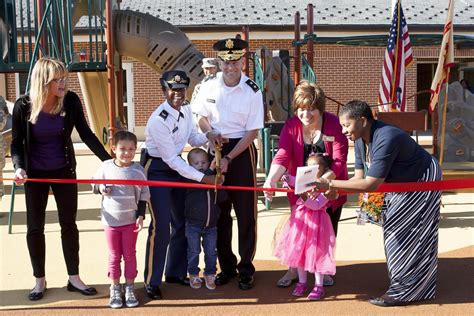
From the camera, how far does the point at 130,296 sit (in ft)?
15.8

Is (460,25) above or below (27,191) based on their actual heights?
above

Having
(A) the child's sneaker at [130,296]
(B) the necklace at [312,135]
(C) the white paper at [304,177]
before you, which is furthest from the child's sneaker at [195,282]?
(B) the necklace at [312,135]

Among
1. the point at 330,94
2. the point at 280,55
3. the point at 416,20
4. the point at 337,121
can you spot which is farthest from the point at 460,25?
the point at 337,121

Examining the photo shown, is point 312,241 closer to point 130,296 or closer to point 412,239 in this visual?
point 412,239

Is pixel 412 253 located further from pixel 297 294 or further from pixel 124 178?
pixel 124 178

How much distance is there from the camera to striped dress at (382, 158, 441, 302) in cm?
473

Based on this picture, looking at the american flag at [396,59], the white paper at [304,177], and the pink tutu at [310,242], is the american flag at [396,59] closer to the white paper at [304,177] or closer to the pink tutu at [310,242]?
the pink tutu at [310,242]

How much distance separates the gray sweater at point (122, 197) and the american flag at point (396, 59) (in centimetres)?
530

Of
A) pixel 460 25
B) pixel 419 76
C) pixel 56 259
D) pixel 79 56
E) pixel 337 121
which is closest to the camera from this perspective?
pixel 337 121

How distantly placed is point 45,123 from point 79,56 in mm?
6019

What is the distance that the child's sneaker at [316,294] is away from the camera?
490 centimetres

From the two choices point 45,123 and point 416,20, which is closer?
point 45,123

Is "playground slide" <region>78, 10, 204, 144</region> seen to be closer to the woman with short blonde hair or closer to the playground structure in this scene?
the playground structure

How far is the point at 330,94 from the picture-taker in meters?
20.9
